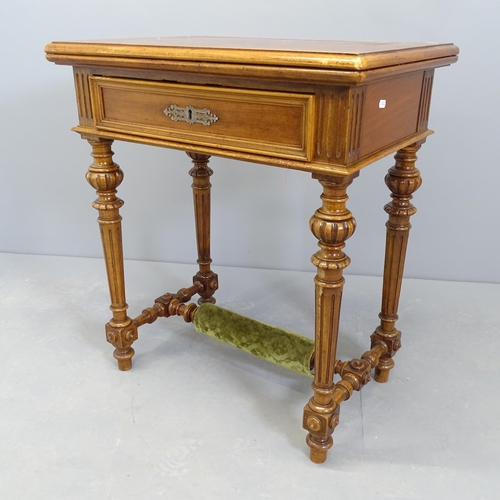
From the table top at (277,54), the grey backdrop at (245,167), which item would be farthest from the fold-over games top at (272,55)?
the grey backdrop at (245,167)

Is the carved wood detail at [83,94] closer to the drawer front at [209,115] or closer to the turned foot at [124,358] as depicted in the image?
the drawer front at [209,115]

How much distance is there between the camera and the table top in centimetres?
113

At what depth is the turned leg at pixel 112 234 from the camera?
1.71 meters

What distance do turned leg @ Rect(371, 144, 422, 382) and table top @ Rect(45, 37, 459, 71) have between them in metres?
0.31

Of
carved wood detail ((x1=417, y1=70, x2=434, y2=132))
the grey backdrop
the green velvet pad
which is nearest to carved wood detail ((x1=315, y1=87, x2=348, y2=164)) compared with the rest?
carved wood detail ((x1=417, y1=70, x2=434, y2=132))

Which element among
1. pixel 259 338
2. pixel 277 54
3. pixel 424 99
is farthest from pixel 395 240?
pixel 277 54

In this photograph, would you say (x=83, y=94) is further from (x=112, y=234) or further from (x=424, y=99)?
(x=424, y=99)

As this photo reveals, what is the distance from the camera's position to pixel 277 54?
1.18 meters

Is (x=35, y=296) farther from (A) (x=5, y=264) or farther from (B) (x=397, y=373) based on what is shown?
(B) (x=397, y=373)

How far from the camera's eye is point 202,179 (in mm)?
2152

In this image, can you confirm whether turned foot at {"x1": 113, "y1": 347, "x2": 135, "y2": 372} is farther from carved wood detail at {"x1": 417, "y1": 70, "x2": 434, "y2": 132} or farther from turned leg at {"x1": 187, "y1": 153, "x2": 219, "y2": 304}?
carved wood detail at {"x1": 417, "y1": 70, "x2": 434, "y2": 132}

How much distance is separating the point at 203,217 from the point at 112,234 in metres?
0.51

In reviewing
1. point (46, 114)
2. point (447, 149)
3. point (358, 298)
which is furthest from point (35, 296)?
point (447, 149)

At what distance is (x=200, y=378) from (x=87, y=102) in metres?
0.98
